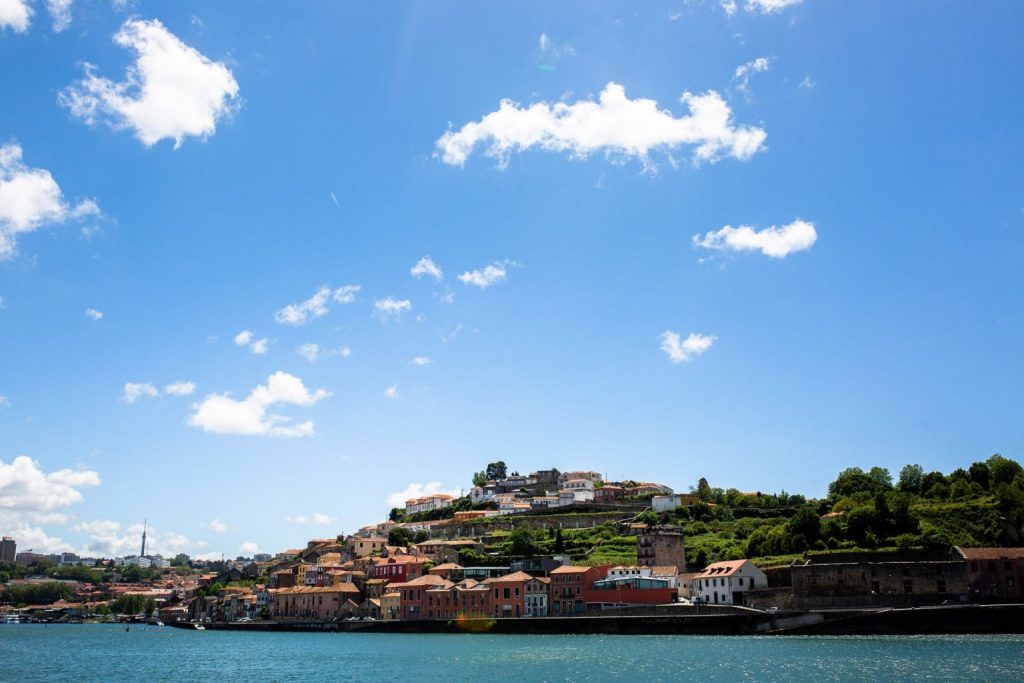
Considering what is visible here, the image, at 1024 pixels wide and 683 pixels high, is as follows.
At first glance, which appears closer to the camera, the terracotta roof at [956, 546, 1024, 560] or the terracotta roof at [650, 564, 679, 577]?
the terracotta roof at [956, 546, 1024, 560]

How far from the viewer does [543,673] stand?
1491 inches

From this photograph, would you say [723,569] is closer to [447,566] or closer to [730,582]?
[730,582]

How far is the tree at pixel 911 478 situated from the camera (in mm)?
78250

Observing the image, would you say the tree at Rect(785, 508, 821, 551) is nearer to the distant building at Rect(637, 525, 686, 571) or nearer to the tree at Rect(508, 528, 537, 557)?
the distant building at Rect(637, 525, 686, 571)

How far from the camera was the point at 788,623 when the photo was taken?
53750mm

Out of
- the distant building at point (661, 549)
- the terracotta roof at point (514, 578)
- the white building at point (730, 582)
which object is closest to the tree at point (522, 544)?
the terracotta roof at point (514, 578)

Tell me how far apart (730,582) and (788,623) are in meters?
7.08

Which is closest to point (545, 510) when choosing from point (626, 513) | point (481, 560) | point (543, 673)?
point (626, 513)

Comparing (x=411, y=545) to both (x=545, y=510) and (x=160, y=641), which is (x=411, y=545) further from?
(x=160, y=641)

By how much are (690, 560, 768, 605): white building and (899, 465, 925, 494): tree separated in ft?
80.5

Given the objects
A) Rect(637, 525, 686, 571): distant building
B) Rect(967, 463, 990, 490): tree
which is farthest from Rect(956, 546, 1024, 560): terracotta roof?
Rect(637, 525, 686, 571): distant building

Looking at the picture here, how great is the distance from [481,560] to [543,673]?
47214 mm

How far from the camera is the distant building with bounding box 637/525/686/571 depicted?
71750mm

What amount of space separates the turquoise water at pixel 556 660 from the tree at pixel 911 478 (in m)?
32.7
